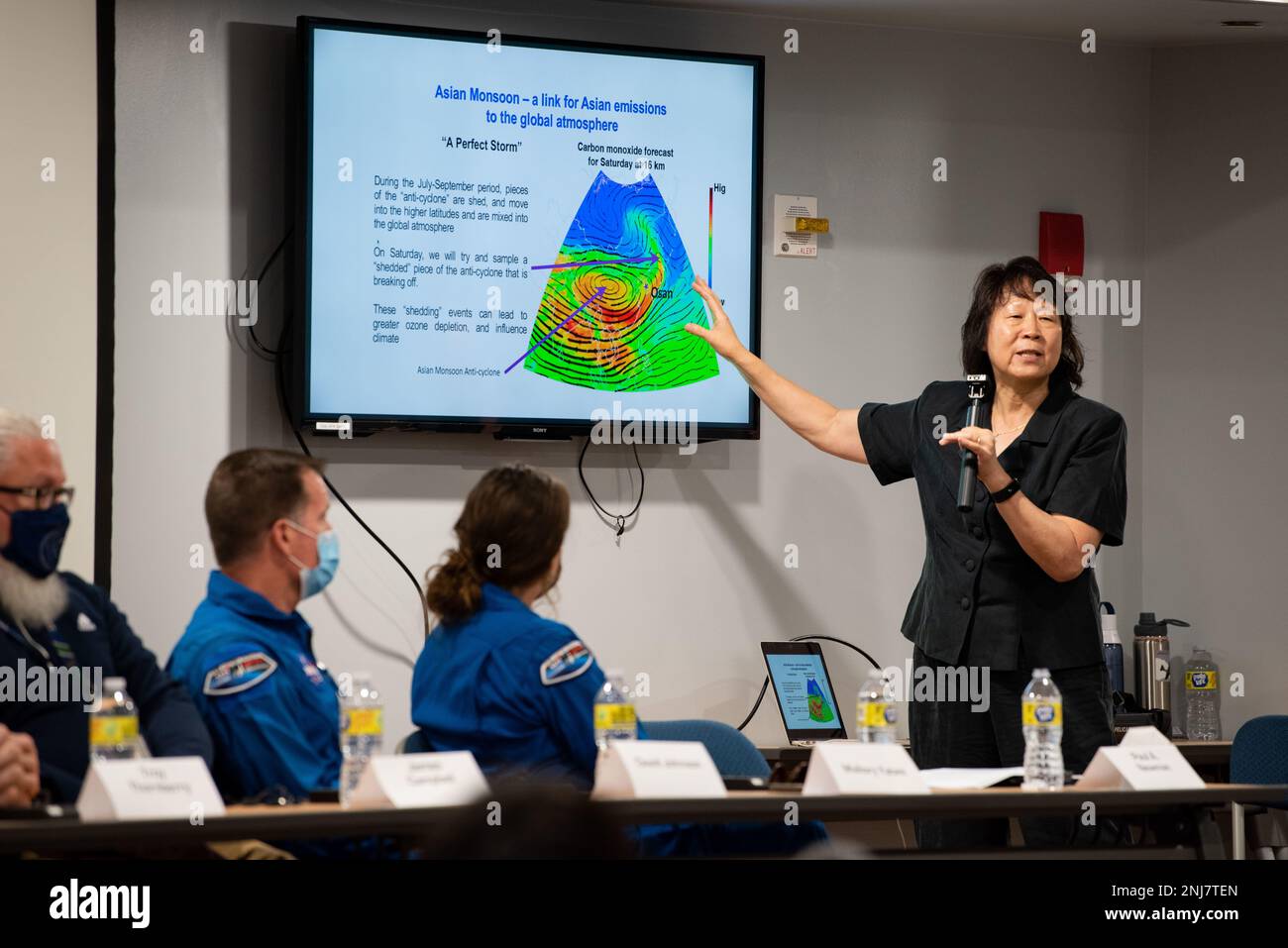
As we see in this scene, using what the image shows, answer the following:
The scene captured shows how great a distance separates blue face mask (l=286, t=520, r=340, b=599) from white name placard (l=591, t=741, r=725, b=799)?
71cm

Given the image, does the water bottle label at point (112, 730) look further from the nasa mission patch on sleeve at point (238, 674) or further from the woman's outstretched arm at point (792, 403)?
the woman's outstretched arm at point (792, 403)

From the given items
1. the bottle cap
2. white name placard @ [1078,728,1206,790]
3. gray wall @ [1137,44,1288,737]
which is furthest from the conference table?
gray wall @ [1137,44,1288,737]

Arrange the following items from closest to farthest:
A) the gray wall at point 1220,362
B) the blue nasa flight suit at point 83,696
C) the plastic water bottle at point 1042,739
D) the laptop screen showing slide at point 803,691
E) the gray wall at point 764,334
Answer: the blue nasa flight suit at point 83,696 < the plastic water bottle at point 1042,739 < the gray wall at point 764,334 < the laptop screen showing slide at point 803,691 < the gray wall at point 1220,362

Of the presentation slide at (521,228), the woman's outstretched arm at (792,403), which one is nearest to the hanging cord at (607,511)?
the presentation slide at (521,228)

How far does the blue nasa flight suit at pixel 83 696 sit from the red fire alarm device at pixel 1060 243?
3039 millimetres

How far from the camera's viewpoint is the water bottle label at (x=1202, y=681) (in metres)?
4.43

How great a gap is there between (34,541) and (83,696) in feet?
0.88

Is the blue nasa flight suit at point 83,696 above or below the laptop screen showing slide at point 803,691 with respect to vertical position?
above

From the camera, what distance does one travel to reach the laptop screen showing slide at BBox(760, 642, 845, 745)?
159 inches

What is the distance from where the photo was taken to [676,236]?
4168 mm

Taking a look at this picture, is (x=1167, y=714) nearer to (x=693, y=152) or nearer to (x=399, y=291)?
(x=693, y=152)

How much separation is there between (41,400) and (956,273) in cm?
261

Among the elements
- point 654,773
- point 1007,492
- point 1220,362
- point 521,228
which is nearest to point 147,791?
point 654,773
